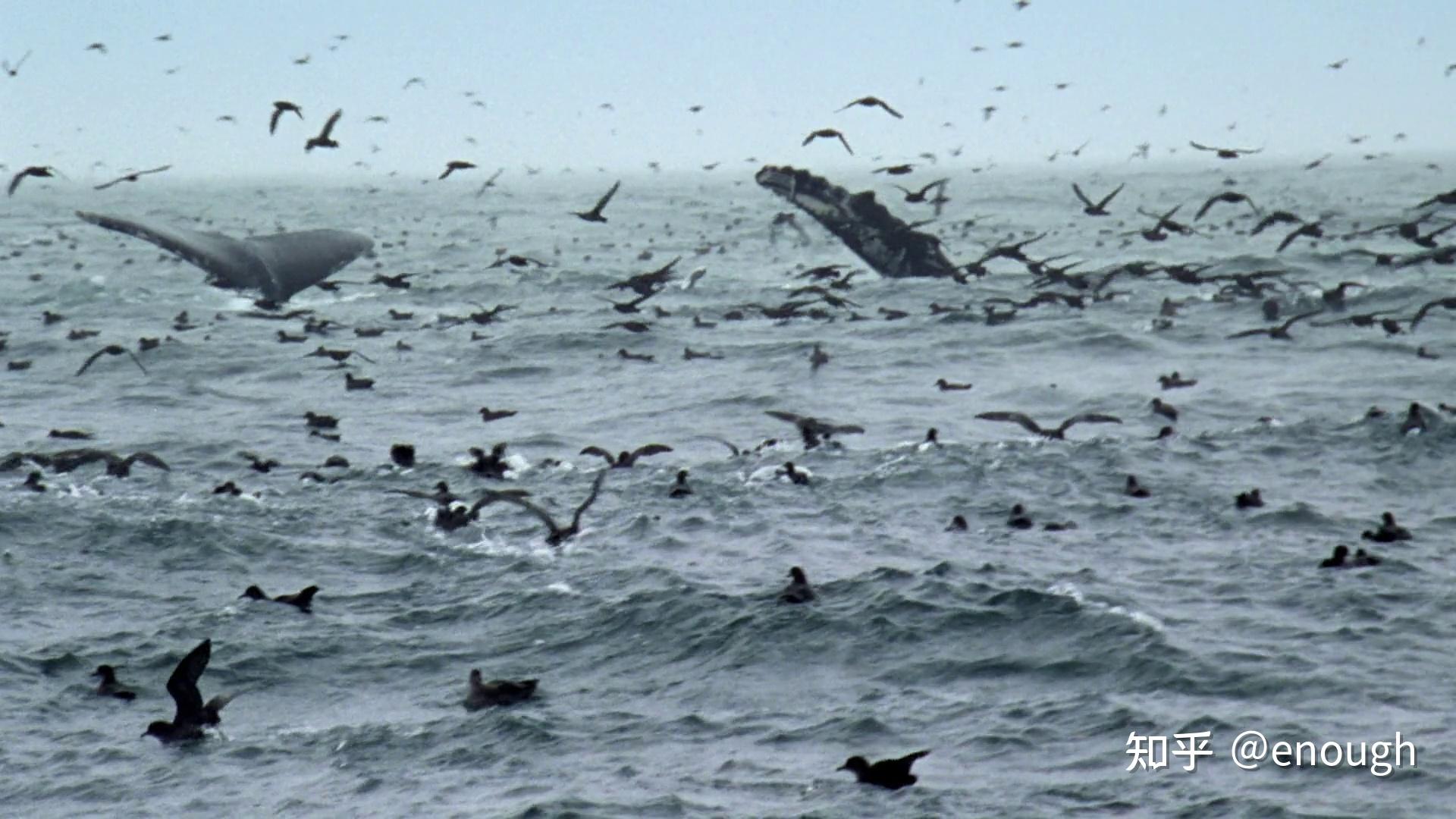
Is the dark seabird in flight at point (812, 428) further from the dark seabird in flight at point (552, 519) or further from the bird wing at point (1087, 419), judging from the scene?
the dark seabird in flight at point (552, 519)

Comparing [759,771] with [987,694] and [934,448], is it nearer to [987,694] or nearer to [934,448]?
[987,694]

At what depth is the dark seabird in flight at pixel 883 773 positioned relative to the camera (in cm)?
1313

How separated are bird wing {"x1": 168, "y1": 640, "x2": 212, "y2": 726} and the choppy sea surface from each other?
1.20 feet

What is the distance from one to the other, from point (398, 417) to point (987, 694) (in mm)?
18116

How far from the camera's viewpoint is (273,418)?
104 ft

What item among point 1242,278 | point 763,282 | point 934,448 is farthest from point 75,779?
point 763,282

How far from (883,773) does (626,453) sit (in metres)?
13.2

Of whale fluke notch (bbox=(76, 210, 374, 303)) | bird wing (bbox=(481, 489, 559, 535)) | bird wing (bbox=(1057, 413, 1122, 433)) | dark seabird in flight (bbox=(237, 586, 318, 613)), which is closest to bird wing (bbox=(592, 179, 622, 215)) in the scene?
whale fluke notch (bbox=(76, 210, 374, 303))

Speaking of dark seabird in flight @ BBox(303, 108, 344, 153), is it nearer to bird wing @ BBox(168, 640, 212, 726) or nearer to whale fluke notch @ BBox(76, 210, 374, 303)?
whale fluke notch @ BBox(76, 210, 374, 303)

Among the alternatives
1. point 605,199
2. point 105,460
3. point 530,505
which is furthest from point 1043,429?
point 105,460

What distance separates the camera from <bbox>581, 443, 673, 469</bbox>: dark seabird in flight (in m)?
25.2

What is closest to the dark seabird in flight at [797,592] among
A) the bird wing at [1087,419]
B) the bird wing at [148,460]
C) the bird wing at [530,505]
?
the bird wing at [530,505]

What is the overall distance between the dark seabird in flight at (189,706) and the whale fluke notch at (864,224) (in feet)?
79.3

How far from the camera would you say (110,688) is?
1633 centimetres
